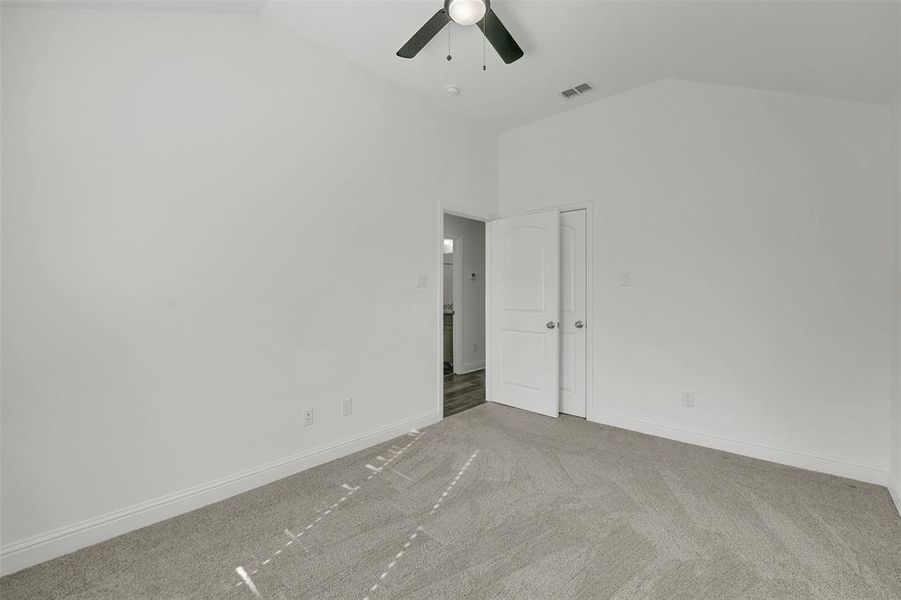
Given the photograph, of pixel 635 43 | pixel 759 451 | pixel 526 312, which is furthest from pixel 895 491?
pixel 635 43

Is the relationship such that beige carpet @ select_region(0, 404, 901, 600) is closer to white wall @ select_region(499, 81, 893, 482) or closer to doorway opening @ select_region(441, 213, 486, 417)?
white wall @ select_region(499, 81, 893, 482)

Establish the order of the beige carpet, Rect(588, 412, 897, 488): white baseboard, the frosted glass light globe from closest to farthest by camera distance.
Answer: the beige carpet, the frosted glass light globe, Rect(588, 412, 897, 488): white baseboard

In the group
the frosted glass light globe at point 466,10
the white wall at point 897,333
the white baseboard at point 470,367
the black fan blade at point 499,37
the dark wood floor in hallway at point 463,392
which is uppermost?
the frosted glass light globe at point 466,10

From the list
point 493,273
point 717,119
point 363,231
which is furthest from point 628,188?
point 363,231

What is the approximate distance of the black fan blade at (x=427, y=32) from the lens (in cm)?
204

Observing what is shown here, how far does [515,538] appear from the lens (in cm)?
198

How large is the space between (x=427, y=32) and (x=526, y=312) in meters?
2.69

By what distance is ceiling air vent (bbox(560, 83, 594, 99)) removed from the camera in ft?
11.1

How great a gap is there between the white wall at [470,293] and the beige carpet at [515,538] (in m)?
3.06

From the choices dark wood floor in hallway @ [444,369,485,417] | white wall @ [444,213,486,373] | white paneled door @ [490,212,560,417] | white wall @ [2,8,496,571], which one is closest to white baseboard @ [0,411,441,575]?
white wall @ [2,8,496,571]

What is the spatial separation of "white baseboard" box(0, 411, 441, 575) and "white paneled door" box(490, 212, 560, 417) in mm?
1732

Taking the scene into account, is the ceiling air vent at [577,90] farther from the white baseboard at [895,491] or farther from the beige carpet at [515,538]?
the white baseboard at [895,491]

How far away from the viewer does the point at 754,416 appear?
2973mm

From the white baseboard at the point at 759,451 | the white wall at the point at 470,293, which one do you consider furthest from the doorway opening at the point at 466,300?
the white baseboard at the point at 759,451
